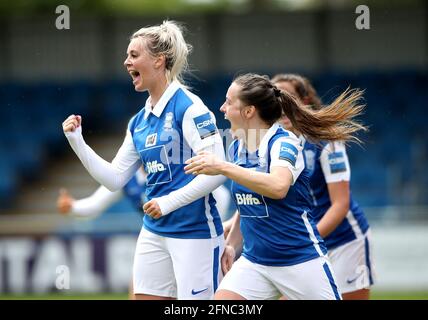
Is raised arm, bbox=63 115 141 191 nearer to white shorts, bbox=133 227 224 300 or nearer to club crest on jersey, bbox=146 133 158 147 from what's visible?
club crest on jersey, bbox=146 133 158 147

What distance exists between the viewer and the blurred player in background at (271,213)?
15.1 feet

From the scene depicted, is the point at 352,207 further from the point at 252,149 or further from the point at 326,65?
the point at 326,65

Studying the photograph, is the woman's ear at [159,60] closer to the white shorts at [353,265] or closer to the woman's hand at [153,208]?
the woman's hand at [153,208]

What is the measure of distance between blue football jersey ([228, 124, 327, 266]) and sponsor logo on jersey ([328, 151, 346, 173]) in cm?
94

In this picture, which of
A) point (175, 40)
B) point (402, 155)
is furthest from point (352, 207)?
point (402, 155)

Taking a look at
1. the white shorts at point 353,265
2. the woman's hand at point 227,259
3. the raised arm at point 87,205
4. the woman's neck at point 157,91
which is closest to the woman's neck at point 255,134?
the woman's neck at point 157,91

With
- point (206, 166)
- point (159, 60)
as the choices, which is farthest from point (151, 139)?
point (206, 166)

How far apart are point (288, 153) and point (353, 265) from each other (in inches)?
64.3

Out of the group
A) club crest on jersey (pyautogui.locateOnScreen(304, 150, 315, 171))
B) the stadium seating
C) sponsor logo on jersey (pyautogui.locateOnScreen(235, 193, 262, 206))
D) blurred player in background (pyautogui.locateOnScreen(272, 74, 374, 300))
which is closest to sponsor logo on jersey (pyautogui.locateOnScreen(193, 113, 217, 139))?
sponsor logo on jersey (pyautogui.locateOnScreen(235, 193, 262, 206))

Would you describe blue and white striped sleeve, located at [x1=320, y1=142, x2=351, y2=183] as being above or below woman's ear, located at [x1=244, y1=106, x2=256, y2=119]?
below

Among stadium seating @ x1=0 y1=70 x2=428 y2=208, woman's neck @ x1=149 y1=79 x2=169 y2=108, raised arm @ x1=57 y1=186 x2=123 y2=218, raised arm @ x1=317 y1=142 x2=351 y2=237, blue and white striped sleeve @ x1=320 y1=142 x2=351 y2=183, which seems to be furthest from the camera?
stadium seating @ x1=0 y1=70 x2=428 y2=208

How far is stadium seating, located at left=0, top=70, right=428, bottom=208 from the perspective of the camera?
611 inches

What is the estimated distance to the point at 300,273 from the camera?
4629 mm
